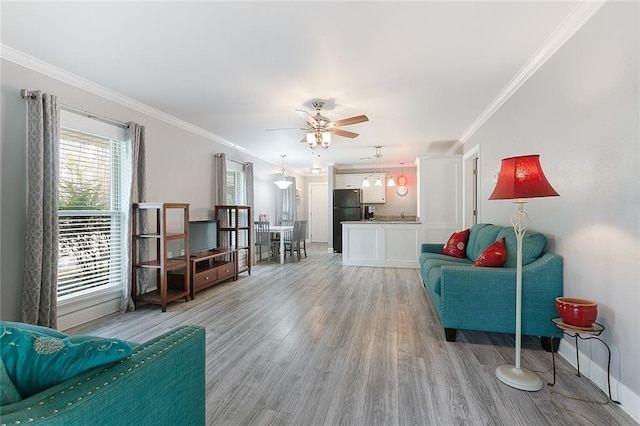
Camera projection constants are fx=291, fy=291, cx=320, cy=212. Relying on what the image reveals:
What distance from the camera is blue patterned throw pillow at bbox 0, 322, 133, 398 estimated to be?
76 centimetres

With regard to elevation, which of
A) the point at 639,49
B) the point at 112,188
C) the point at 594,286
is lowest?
the point at 594,286

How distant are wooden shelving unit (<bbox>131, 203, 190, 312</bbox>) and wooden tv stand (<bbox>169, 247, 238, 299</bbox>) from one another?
0.10m

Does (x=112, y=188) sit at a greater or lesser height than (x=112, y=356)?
greater

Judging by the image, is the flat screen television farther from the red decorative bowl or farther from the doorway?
the doorway

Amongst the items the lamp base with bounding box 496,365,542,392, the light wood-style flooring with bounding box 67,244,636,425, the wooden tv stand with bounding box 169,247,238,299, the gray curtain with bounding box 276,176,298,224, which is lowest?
the light wood-style flooring with bounding box 67,244,636,425

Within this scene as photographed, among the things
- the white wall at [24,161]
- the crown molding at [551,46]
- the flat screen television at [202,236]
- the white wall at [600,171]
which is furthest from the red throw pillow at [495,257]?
the white wall at [24,161]

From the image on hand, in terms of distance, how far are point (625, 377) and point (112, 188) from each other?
15.6 ft

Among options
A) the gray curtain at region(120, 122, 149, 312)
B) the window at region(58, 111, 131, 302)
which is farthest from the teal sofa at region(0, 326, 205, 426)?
the gray curtain at region(120, 122, 149, 312)

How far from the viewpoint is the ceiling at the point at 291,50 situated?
1.97m

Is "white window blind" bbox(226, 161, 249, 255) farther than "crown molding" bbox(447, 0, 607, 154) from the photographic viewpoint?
Yes

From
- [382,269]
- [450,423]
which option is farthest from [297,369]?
[382,269]

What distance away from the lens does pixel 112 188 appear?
344cm

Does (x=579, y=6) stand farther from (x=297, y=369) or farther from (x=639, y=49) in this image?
(x=297, y=369)

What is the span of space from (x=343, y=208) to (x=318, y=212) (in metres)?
2.15
